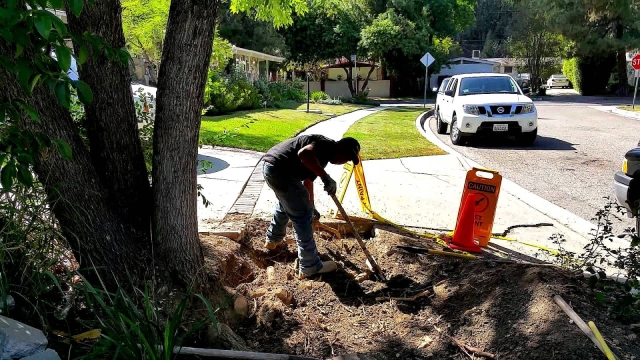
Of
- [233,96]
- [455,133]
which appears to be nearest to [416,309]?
[455,133]

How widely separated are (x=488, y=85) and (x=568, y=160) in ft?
13.8

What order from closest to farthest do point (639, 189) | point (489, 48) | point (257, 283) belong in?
1. point (257, 283)
2. point (639, 189)
3. point (489, 48)

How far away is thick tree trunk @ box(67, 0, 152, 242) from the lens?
129 inches

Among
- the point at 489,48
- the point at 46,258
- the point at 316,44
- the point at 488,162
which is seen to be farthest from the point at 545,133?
the point at 489,48

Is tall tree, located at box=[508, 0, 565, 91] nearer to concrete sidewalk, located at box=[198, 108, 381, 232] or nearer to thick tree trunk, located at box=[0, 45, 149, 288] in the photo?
concrete sidewalk, located at box=[198, 108, 381, 232]

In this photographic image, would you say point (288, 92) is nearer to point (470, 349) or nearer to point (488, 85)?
point (488, 85)

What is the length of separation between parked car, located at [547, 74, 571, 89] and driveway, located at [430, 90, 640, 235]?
142 feet

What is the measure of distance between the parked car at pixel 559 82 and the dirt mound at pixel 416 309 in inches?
2373

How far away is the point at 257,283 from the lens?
4582 mm

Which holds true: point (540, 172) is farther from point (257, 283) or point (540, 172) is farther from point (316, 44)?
point (316, 44)

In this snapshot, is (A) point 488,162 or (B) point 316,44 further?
(B) point 316,44

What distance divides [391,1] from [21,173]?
148 feet

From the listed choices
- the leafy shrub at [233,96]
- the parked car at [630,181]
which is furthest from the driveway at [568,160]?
the leafy shrub at [233,96]

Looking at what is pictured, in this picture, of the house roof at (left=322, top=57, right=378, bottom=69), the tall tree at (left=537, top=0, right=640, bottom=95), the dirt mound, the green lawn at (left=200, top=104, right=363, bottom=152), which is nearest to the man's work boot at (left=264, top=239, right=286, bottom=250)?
the dirt mound
